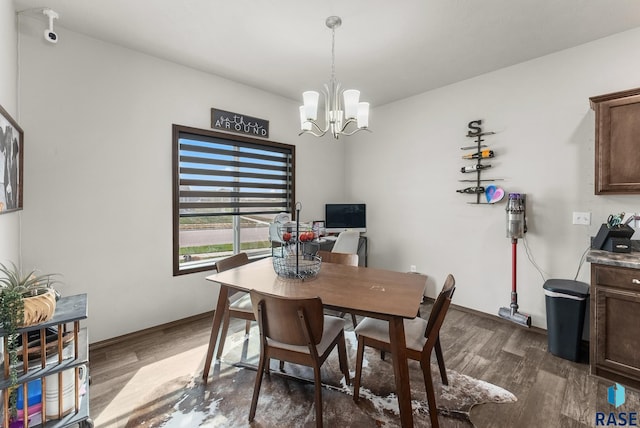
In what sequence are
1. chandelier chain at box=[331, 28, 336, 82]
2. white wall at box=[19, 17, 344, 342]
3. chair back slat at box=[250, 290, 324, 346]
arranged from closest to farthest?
chair back slat at box=[250, 290, 324, 346] < white wall at box=[19, 17, 344, 342] < chandelier chain at box=[331, 28, 336, 82]

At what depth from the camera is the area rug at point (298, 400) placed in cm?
169

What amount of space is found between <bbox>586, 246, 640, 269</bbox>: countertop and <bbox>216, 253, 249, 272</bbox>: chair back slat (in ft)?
9.21

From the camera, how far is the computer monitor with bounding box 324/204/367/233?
4297mm

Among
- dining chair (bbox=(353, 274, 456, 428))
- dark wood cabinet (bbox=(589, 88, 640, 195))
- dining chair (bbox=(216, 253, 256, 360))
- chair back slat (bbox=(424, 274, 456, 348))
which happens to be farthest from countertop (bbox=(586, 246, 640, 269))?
dining chair (bbox=(216, 253, 256, 360))

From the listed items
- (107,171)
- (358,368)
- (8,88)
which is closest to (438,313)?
(358,368)

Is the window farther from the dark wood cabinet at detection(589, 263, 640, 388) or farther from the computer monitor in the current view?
the dark wood cabinet at detection(589, 263, 640, 388)

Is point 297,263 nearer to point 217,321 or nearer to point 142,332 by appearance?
point 217,321

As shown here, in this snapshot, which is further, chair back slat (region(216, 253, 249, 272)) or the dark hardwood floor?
chair back slat (region(216, 253, 249, 272))

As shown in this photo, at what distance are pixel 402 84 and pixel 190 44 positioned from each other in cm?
243

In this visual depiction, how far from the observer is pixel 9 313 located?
115cm

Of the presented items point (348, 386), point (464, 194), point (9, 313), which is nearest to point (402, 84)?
point (464, 194)

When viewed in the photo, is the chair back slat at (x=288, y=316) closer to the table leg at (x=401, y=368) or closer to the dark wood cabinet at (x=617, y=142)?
the table leg at (x=401, y=368)

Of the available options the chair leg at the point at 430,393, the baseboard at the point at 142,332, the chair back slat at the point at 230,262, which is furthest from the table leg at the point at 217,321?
the chair leg at the point at 430,393

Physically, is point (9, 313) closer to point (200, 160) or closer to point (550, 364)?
point (200, 160)
